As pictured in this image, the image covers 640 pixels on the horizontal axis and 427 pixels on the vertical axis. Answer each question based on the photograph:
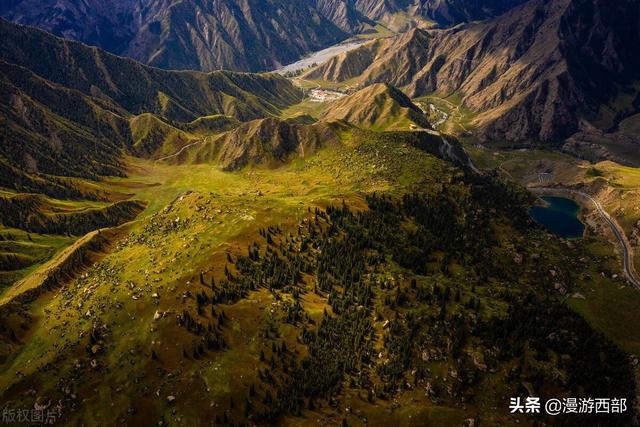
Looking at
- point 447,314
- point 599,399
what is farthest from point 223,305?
point 599,399

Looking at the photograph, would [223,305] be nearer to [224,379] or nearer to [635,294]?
[224,379]

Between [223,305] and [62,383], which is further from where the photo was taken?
[223,305]

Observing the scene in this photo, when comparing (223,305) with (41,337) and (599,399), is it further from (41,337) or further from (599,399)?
(599,399)

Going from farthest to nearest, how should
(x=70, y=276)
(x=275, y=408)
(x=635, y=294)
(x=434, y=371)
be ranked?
1. (x=635, y=294)
2. (x=70, y=276)
3. (x=434, y=371)
4. (x=275, y=408)

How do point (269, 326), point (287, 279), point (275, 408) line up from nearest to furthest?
point (275, 408)
point (269, 326)
point (287, 279)

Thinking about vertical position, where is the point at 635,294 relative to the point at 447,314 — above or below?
below

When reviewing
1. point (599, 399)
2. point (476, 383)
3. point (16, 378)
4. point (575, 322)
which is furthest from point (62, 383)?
point (575, 322)

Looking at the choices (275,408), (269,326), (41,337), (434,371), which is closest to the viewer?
(275,408)

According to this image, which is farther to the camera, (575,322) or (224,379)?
(575,322)

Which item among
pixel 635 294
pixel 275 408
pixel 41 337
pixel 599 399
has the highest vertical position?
pixel 41 337
